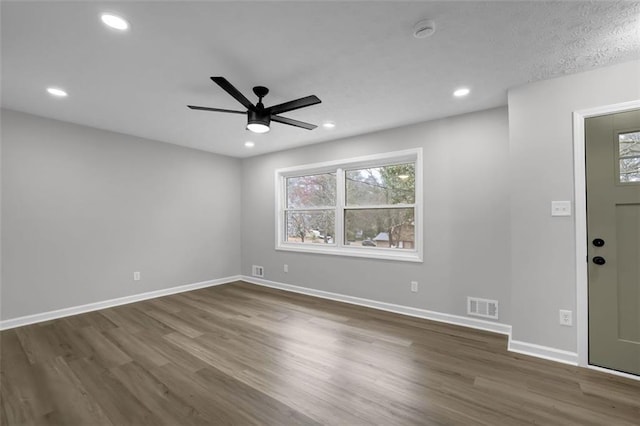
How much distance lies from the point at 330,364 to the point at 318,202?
9.72ft

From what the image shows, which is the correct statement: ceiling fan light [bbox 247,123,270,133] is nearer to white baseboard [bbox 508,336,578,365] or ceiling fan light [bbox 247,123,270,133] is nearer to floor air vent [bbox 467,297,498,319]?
floor air vent [bbox 467,297,498,319]

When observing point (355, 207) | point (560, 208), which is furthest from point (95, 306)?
point (560, 208)

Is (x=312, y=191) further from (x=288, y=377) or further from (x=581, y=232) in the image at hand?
(x=581, y=232)

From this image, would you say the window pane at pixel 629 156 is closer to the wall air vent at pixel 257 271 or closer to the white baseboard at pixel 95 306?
the wall air vent at pixel 257 271

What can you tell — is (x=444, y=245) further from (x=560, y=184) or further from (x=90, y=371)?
(x=90, y=371)

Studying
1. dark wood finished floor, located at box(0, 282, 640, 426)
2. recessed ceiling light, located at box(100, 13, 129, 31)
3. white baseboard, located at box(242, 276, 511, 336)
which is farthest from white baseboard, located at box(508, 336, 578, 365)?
recessed ceiling light, located at box(100, 13, 129, 31)

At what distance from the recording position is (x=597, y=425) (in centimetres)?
174

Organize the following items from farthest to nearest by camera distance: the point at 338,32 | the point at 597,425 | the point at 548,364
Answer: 1. the point at 548,364
2. the point at 338,32
3. the point at 597,425

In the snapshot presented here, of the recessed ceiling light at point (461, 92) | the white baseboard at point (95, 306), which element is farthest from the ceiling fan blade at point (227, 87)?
the white baseboard at point (95, 306)

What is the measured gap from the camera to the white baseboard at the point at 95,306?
3.38 meters

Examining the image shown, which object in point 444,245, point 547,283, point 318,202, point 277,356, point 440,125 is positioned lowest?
point 277,356

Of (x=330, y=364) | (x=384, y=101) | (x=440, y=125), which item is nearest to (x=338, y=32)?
(x=384, y=101)

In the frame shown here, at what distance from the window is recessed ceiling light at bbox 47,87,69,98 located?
10.1ft

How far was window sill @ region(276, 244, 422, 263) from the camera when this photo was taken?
3863 mm
